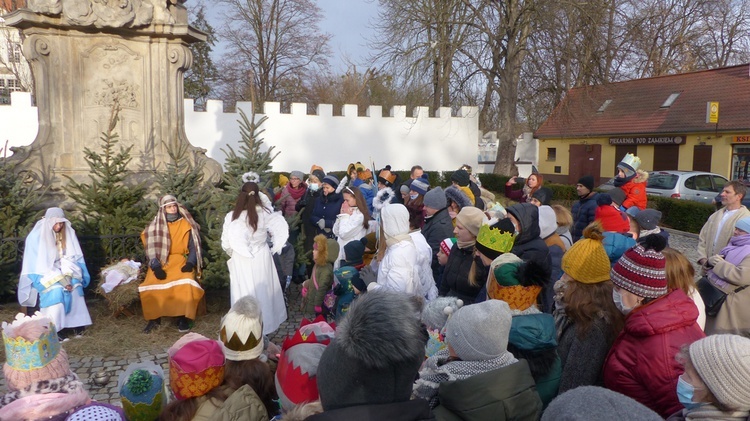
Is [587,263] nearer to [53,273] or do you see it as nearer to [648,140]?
[53,273]

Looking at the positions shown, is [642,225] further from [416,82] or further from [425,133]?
[425,133]

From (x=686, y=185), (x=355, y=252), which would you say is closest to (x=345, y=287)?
(x=355, y=252)

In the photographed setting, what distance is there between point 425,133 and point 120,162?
23261 millimetres

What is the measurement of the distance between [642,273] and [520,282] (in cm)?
64

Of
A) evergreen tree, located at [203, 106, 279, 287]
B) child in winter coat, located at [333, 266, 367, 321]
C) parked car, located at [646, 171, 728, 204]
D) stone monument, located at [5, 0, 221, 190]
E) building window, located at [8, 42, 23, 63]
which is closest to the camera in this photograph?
child in winter coat, located at [333, 266, 367, 321]

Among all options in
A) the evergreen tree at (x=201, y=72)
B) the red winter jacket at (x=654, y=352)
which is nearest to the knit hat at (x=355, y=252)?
the red winter jacket at (x=654, y=352)

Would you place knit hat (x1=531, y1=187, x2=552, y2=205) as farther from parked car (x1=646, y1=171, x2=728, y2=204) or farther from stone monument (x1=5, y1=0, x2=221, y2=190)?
parked car (x1=646, y1=171, x2=728, y2=204)

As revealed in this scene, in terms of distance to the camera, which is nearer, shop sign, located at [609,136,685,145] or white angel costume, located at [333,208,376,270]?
white angel costume, located at [333,208,376,270]

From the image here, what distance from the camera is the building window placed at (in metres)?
31.5

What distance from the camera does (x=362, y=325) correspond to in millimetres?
1936

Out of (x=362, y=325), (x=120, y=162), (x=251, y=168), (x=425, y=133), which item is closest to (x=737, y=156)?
(x=425, y=133)

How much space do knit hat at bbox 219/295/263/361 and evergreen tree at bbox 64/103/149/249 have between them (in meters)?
4.58

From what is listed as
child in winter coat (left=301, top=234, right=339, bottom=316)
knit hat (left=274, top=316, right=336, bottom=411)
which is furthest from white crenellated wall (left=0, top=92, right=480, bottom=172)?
knit hat (left=274, top=316, right=336, bottom=411)

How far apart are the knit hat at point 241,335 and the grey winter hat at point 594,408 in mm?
1681
